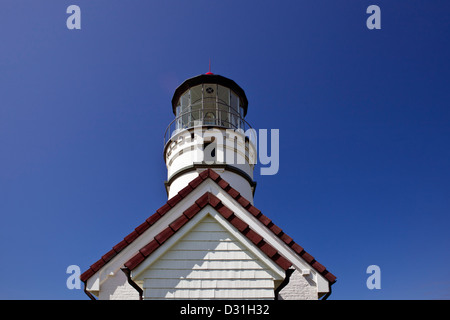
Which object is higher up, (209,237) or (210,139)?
(210,139)

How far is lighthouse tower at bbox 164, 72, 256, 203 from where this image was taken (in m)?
11.6

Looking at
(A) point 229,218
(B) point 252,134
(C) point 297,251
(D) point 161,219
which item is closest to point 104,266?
(D) point 161,219

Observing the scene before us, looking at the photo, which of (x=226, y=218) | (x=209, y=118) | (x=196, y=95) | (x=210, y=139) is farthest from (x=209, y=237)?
(x=196, y=95)

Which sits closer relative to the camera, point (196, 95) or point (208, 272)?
point (208, 272)

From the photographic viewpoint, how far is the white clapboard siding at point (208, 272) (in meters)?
5.62

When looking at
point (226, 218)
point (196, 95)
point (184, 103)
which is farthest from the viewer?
point (196, 95)

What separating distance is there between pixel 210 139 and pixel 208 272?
22.1 feet

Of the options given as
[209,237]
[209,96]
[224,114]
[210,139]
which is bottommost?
[209,237]

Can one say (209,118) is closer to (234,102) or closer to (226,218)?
(234,102)

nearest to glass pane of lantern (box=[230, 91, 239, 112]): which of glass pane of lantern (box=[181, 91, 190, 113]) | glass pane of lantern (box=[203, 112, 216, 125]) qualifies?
glass pane of lantern (box=[203, 112, 216, 125])

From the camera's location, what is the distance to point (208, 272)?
5.74 m
